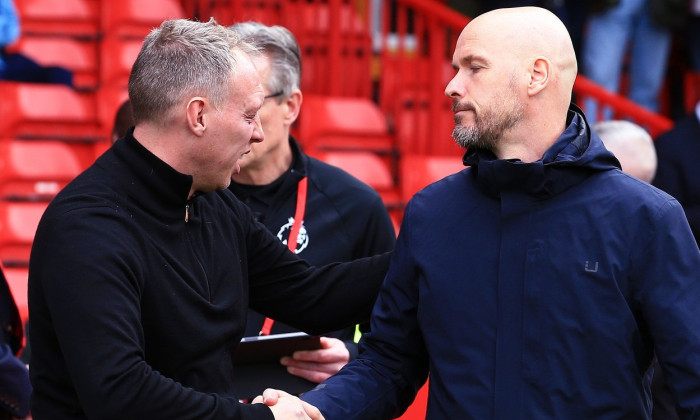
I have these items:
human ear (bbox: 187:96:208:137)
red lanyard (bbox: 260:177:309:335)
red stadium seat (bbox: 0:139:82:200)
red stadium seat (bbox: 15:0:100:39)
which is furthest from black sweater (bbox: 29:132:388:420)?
red stadium seat (bbox: 15:0:100:39)

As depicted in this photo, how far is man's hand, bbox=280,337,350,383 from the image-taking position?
11.3 ft

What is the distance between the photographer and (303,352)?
346 cm

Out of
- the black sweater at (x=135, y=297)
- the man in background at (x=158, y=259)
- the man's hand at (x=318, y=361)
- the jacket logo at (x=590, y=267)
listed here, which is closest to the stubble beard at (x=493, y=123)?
the jacket logo at (x=590, y=267)

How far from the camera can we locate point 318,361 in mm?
3482

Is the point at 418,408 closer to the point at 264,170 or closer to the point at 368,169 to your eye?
the point at 264,170

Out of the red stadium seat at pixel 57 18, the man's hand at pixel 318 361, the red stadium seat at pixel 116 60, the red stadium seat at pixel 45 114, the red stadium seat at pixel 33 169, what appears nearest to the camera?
the man's hand at pixel 318 361

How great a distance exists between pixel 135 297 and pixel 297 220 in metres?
1.26

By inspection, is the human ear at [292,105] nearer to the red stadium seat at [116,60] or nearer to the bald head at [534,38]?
the bald head at [534,38]

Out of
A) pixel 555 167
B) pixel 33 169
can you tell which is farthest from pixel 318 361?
pixel 33 169

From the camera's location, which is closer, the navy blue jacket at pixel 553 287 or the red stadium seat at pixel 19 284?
the navy blue jacket at pixel 553 287

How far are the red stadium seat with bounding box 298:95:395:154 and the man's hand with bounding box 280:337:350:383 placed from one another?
3376 millimetres

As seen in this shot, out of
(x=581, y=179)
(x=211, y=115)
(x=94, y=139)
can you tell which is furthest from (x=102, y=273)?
(x=94, y=139)

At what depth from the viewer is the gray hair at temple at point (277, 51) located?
3883mm

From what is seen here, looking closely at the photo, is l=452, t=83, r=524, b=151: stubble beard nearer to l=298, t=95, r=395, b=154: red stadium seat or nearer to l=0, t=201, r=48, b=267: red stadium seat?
l=0, t=201, r=48, b=267: red stadium seat
